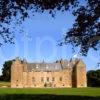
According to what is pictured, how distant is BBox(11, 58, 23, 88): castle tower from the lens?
119 m

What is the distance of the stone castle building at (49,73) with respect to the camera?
396 feet

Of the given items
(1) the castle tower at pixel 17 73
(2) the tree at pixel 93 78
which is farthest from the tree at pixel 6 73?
(2) the tree at pixel 93 78

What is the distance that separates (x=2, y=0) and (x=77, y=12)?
6057 millimetres

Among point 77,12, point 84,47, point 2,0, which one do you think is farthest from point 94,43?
point 2,0

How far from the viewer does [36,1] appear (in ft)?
58.3

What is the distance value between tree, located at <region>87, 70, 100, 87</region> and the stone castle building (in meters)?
4.15

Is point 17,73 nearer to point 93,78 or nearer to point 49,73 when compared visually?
point 49,73

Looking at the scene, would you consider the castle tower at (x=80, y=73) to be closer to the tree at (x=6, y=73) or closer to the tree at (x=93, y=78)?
the tree at (x=93, y=78)

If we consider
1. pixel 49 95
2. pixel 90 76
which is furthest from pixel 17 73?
pixel 49 95

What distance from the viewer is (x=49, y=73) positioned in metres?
125

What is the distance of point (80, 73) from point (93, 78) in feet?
17.2

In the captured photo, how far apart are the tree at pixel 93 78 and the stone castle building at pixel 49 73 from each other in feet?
13.6

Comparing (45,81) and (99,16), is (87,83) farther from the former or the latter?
(99,16)

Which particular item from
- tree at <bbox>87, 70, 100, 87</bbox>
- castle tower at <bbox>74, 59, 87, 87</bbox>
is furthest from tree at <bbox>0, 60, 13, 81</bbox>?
castle tower at <bbox>74, 59, 87, 87</bbox>
